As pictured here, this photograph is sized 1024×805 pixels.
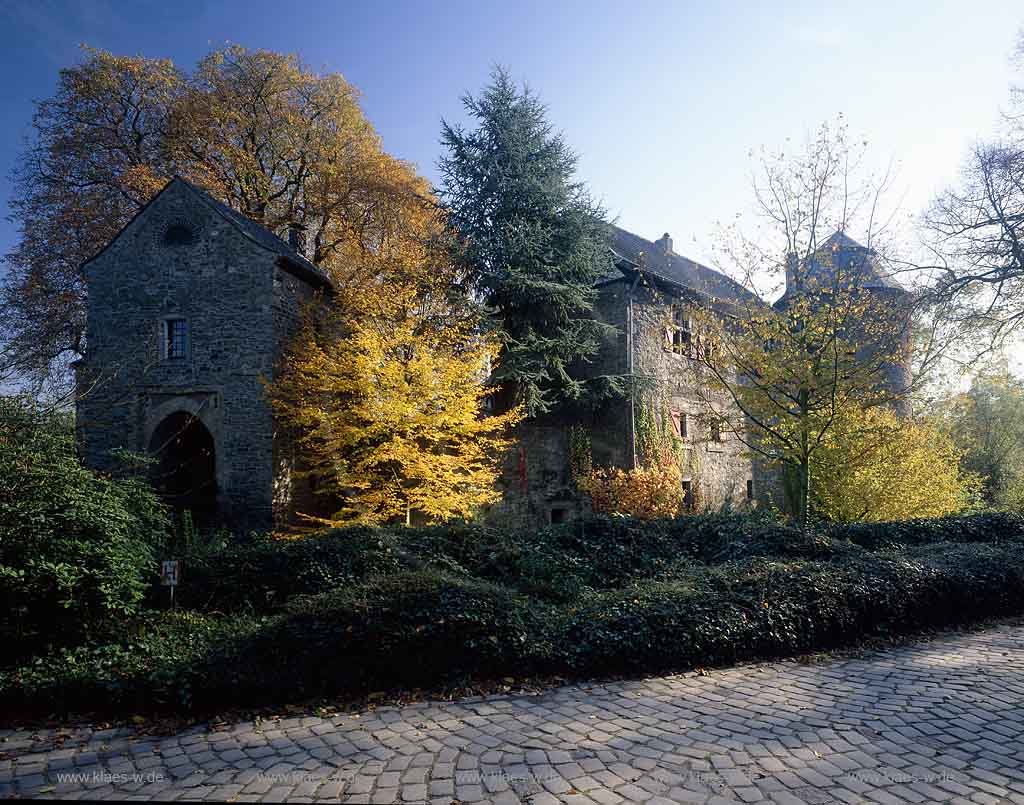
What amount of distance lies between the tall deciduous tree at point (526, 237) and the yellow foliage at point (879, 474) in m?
6.58

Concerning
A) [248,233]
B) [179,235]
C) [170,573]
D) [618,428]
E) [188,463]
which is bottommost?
[170,573]

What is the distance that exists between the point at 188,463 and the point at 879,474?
17133 millimetres

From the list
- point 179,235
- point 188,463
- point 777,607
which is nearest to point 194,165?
point 179,235

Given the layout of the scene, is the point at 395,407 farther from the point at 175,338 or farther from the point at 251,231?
the point at 175,338

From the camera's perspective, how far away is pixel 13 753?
13.5 ft

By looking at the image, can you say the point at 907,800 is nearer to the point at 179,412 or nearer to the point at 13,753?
the point at 13,753

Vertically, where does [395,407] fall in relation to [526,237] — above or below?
below

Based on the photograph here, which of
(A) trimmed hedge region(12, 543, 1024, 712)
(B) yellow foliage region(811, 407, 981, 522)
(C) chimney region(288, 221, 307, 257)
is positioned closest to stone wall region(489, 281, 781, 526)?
(B) yellow foliage region(811, 407, 981, 522)

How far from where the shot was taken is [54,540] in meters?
6.03

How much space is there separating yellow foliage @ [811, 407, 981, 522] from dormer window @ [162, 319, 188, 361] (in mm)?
15144

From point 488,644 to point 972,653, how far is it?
5.17m

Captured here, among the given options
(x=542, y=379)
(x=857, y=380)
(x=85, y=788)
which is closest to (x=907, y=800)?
(x=85, y=788)

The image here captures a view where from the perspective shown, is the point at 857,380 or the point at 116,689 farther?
the point at 857,380

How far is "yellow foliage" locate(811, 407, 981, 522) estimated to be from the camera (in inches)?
505
